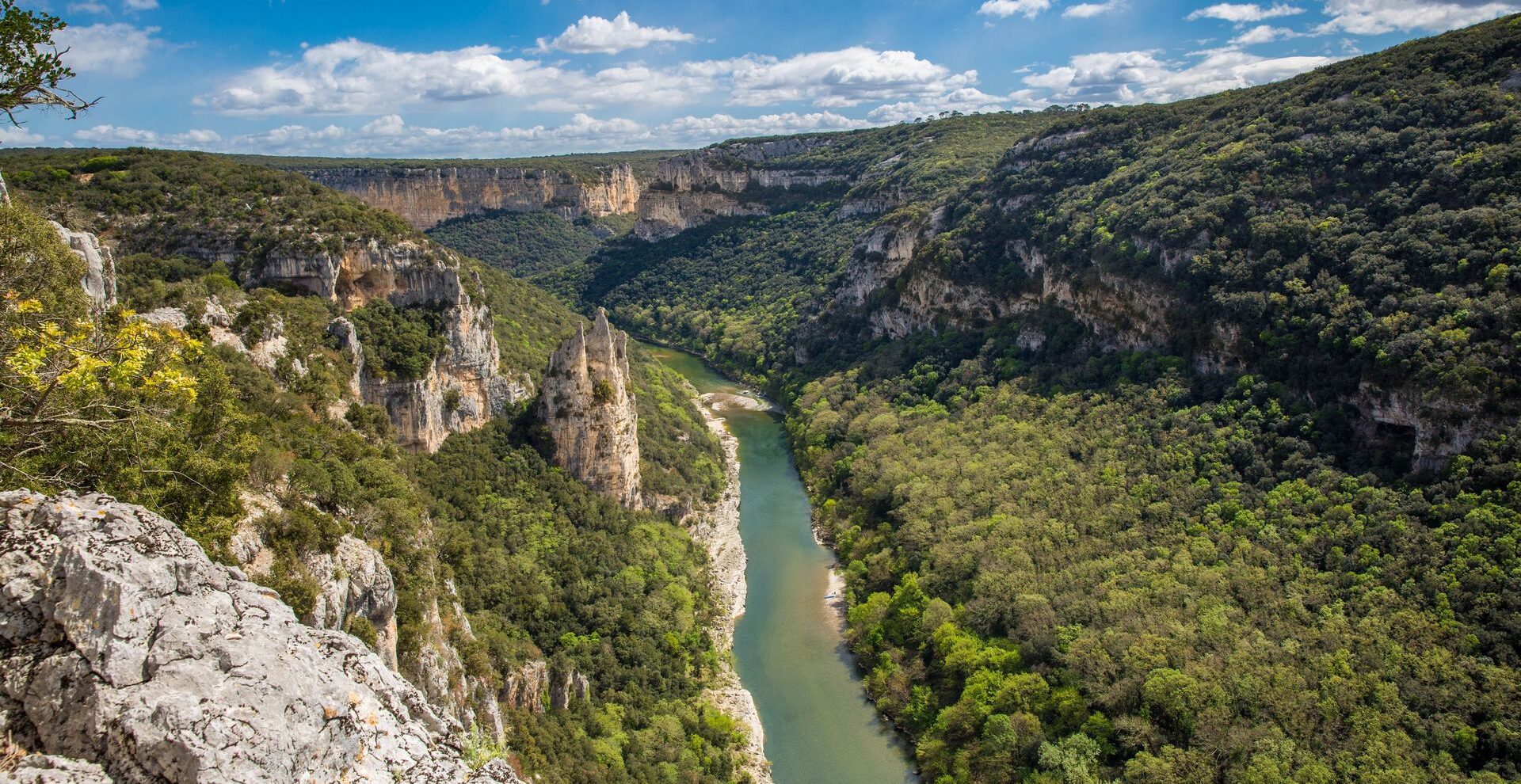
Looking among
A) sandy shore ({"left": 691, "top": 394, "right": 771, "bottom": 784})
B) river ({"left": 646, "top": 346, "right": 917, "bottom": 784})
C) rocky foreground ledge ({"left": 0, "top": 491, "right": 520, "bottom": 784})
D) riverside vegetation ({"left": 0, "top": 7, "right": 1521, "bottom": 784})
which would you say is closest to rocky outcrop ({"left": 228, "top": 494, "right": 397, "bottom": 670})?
riverside vegetation ({"left": 0, "top": 7, "right": 1521, "bottom": 784})

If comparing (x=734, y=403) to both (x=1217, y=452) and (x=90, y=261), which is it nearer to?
(x=1217, y=452)

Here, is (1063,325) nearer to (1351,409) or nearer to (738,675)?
(1351,409)

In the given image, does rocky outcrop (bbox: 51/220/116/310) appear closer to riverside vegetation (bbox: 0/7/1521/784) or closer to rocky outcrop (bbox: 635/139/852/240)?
riverside vegetation (bbox: 0/7/1521/784)

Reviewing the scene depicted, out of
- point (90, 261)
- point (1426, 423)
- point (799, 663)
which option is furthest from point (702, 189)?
point (90, 261)

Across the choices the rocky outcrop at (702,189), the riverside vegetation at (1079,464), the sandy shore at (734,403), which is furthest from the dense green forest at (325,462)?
the rocky outcrop at (702,189)

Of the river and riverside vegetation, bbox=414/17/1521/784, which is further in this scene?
the river
